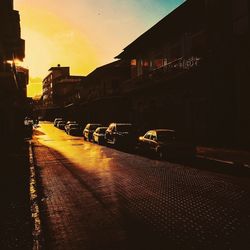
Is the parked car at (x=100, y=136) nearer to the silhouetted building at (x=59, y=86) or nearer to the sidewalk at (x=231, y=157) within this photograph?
the sidewalk at (x=231, y=157)

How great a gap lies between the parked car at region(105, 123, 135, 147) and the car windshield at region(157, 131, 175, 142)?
474 centimetres

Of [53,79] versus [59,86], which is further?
[53,79]

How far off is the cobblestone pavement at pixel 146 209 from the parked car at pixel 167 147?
244 cm

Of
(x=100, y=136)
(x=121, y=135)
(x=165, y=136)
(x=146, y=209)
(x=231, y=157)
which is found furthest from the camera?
(x=100, y=136)

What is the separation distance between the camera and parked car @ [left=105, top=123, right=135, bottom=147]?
70.4ft

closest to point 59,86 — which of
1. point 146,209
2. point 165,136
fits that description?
point 165,136

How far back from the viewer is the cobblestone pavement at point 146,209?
219 inches

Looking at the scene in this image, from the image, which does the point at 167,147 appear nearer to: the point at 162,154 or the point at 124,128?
the point at 162,154

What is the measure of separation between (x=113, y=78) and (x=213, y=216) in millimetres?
42046

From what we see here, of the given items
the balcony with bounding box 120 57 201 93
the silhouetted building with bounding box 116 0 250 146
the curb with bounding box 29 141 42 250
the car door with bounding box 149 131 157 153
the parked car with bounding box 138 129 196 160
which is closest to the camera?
the curb with bounding box 29 141 42 250

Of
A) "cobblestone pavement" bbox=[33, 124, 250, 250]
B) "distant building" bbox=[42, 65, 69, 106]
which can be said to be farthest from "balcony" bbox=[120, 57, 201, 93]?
"distant building" bbox=[42, 65, 69, 106]

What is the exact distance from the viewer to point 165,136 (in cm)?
1662

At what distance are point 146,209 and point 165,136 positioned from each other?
934 cm

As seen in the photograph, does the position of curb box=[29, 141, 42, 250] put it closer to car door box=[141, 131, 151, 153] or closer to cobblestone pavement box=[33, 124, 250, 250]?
cobblestone pavement box=[33, 124, 250, 250]
